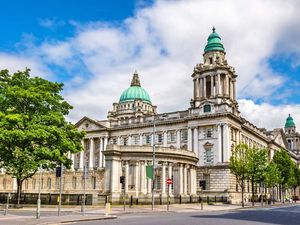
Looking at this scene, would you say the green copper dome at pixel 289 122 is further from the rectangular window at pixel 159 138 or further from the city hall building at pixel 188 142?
the rectangular window at pixel 159 138

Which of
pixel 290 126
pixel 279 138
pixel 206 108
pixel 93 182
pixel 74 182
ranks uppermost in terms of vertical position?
pixel 290 126

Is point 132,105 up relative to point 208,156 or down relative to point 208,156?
up

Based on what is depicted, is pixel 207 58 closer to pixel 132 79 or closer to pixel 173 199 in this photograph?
pixel 173 199

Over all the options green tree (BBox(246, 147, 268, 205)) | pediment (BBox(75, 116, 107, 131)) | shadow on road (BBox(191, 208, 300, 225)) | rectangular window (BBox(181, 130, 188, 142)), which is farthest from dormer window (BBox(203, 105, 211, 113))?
shadow on road (BBox(191, 208, 300, 225))

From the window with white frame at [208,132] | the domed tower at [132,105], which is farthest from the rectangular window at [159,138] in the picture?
the domed tower at [132,105]

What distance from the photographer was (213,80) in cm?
8275

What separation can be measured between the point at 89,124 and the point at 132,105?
1034 inches

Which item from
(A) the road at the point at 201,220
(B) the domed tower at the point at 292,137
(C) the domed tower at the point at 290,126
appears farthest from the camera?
(C) the domed tower at the point at 290,126

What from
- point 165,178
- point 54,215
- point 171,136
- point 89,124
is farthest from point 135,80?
point 54,215

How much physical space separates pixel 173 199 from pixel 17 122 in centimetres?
2367

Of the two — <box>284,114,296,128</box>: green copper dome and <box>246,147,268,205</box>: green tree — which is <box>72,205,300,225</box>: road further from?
<box>284,114,296,128</box>: green copper dome

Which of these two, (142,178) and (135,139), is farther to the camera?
(135,139)

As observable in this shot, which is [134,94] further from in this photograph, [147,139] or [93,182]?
[93,182]

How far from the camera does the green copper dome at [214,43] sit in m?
85.2
